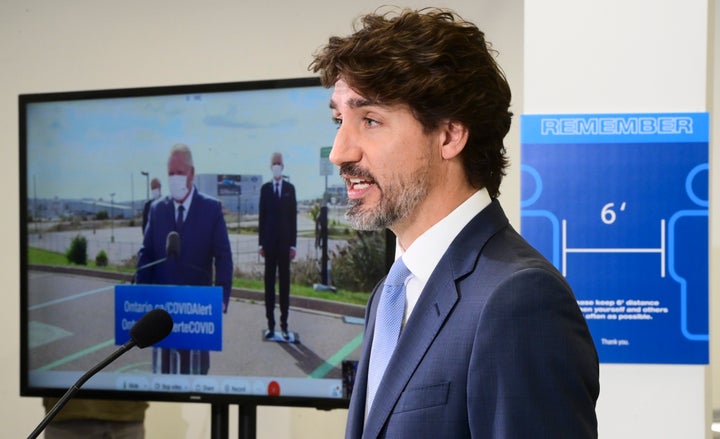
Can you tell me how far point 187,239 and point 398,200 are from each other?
4.54 ft

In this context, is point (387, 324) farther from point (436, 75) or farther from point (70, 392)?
point (70, 392)

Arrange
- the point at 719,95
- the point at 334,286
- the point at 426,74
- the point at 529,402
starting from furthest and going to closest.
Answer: the point at 719,95 → the point at 334,286 → the point at 426,74 → the point at 529,402

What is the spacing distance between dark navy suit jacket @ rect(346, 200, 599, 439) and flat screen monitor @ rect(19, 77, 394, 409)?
3.91ft

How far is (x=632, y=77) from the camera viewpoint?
2.03 meters

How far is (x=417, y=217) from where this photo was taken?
1.29m

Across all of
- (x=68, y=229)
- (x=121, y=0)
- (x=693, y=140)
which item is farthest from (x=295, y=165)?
(x=121, y=0)

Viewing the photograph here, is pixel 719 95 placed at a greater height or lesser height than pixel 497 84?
greater

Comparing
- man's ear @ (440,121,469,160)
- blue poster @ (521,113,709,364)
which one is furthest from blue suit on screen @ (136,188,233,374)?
man's ear @ (440,121,469,160)

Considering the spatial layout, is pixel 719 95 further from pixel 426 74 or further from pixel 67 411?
pixel 67 411

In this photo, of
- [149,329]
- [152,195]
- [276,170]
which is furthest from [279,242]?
[149,329]

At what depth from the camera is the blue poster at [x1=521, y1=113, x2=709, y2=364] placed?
6.60 ft

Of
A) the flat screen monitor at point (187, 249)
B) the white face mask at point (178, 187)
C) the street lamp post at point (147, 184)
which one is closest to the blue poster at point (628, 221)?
the flat screen monitor at point (187, 249)

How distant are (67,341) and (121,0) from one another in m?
1.81

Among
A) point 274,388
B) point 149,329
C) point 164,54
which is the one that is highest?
point 164,54
